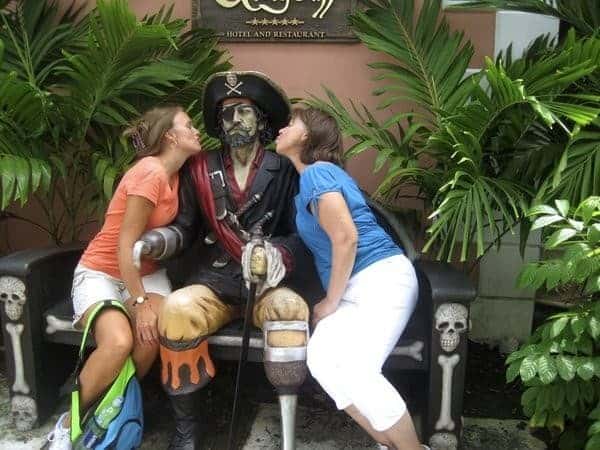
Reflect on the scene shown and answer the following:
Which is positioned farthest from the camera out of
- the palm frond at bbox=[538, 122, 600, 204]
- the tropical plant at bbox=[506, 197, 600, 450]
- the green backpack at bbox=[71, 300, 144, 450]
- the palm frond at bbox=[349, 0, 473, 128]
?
the palm frond at bbox=[349, 0, 473, 128]

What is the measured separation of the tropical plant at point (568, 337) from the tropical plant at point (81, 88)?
180cm

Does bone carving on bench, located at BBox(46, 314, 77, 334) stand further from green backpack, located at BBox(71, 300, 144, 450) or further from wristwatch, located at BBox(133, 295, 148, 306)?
wristwatch, located at BBox(133, 295, 148, 306)

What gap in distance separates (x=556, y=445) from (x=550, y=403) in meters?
0.47

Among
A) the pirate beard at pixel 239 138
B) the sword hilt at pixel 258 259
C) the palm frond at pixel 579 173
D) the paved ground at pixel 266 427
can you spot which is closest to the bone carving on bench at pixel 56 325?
the paved ground at pixel 266 427

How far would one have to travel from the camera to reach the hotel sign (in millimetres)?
3609

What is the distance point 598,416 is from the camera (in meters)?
2.30

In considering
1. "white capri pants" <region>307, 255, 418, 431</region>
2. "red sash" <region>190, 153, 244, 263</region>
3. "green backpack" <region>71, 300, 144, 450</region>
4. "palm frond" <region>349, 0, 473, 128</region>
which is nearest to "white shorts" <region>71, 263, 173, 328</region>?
"green backpack" <region>71, 300, 144, 450</region>

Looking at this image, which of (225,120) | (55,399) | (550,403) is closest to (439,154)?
(225,120)

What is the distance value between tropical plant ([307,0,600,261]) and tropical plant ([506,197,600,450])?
12.1 inches

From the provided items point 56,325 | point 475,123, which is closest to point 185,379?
point 56,325

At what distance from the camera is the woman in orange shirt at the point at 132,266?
268 cm

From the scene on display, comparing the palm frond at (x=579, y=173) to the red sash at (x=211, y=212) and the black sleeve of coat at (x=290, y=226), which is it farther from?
the red sash at (x=211, y=212)

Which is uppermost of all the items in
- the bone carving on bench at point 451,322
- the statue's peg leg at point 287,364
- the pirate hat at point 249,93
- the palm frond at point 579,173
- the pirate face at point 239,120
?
the pirate hat at point 249,93

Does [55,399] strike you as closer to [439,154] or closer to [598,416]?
[439,154]
